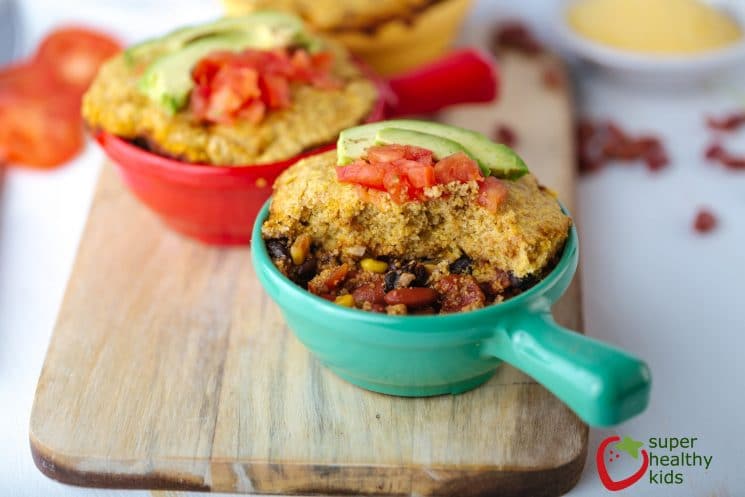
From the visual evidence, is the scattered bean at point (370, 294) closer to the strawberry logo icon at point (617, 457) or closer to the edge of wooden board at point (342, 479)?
the edge of wooden board at point (342, 479)

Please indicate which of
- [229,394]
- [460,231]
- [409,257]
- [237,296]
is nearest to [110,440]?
[229,394]

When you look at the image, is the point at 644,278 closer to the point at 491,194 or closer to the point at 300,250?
the point at 491,194

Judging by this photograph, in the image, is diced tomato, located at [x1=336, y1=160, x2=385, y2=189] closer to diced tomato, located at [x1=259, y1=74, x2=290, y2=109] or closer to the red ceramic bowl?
the red ceramic bowl

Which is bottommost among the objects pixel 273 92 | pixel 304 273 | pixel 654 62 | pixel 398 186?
pixel 654 62

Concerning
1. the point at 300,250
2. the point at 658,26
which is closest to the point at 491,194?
the point at 300,250

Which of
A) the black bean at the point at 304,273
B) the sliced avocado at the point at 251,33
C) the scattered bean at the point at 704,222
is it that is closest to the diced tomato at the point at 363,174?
the black bean at the point at 304,273

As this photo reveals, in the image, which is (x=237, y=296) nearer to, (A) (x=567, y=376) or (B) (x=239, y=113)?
(B) (x=239, y=113)
